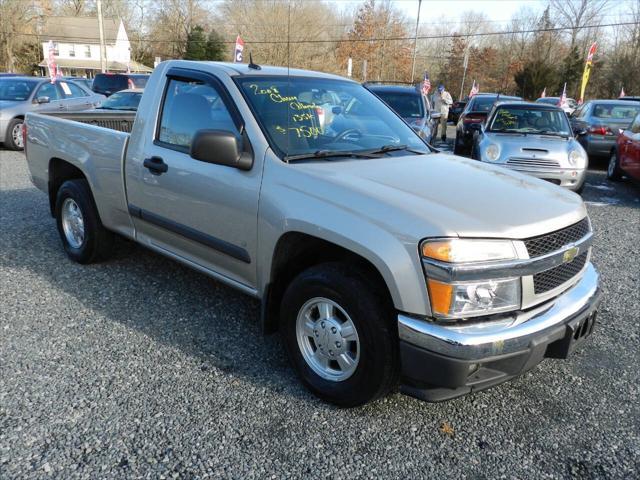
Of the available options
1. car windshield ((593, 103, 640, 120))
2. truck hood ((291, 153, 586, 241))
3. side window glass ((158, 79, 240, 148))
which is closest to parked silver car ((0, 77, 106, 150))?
side window glass ((158, 79, 240, 148))

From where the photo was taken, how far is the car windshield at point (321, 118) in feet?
10.6

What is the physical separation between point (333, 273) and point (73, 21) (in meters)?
72.8

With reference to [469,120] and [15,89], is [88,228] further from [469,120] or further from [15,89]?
[469,120]

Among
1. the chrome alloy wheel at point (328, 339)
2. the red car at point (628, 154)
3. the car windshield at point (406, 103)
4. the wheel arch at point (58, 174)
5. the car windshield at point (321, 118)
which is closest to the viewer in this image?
the chrome alloy wheel at point (328, 339)

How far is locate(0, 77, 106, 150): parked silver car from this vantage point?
11.6 meters

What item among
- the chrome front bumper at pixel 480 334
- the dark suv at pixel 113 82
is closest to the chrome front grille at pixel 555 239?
the chrome front bumper at pixel 480 334

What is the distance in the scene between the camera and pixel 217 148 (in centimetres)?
299

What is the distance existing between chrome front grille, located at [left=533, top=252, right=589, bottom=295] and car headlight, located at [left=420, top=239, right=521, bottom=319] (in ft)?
0.60

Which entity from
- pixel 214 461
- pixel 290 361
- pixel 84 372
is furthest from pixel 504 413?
pixel 84 372

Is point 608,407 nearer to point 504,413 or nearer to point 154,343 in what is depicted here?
point 504,413

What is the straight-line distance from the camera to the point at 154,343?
356cm

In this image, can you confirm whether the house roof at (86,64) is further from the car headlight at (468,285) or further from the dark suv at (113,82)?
the car headlight at (468,285)

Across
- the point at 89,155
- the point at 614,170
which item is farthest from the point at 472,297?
the point at 614,170

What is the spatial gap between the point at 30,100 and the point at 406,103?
8.49 metres
